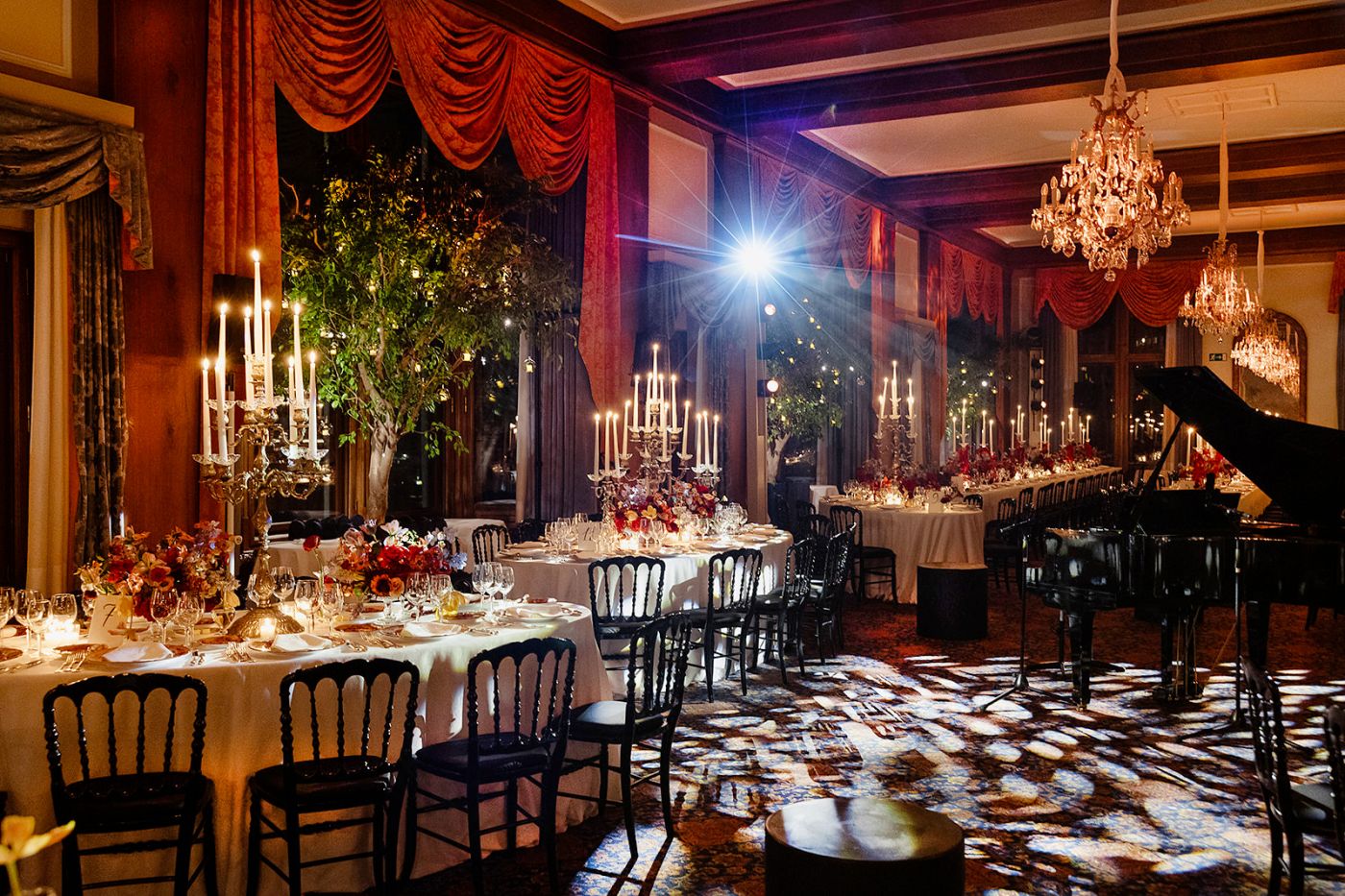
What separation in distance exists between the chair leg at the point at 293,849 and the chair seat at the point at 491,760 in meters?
0.50

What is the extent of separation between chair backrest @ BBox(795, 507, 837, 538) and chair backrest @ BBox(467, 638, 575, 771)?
5041 millimetres

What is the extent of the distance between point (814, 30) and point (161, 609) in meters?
6.10

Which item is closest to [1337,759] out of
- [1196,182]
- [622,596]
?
[622,596]

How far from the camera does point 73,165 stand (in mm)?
5055

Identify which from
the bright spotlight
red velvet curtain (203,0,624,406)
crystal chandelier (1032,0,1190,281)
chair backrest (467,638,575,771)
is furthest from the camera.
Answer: the bright spotlight

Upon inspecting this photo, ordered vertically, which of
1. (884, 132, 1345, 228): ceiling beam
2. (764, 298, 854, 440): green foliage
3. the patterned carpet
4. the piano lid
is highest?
(884, 132, 1345, 228): ceiling beam

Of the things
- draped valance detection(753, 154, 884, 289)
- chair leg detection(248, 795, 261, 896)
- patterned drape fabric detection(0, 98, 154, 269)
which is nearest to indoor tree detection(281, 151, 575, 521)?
patterned drape fabric detection(0, 98, 154, 269)

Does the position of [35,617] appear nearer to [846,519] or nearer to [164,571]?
[164,571]

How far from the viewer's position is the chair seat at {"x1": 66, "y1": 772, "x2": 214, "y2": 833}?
3295mm

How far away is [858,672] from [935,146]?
724cm

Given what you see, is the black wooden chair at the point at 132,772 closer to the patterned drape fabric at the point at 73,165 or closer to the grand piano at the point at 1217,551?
the patterned drape fabric at the point at 73,165

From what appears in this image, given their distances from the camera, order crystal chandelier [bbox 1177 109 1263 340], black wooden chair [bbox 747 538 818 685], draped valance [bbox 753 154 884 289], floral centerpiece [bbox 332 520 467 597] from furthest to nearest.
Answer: draped valance [bbox 753 154 884 289] < crystal chandelier [bbox 1177 109 1263 340] < black wooden chair [bbox 747 538 818 685] < floral centerpiece [bbox 332 520 467 597]

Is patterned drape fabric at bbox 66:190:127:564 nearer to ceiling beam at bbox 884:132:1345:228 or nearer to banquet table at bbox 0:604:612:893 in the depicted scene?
banquet table at bbox 0:604:612:893

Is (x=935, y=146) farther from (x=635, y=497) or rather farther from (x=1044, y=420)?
(x=1044, y=420)
